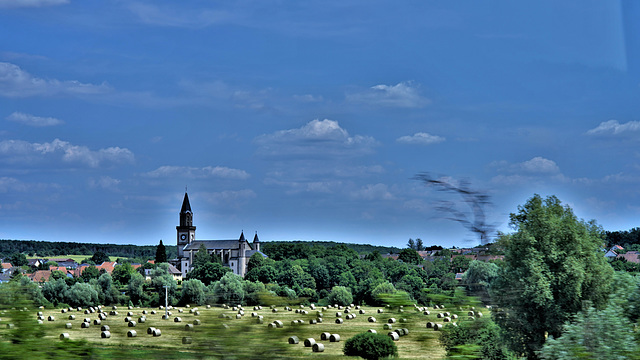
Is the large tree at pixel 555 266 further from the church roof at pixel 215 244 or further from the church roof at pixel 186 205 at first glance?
the church roof at pixel 186 205

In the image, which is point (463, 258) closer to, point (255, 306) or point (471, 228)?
point (471, 228)

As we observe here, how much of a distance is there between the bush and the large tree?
5.34 metres

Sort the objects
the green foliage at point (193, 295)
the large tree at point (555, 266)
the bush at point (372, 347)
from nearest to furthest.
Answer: the green foliage at point (193, 295) → the bush at point (372, 347) → the large tree at point (555, 266)

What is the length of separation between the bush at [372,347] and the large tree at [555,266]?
5.34m

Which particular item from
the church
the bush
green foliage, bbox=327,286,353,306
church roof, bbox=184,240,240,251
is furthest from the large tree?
church roof, bbox=184,240,240,251

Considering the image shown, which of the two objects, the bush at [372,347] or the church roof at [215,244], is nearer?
the bush at [372,347]

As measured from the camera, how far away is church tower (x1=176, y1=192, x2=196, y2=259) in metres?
136

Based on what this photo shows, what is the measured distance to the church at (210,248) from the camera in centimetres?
12200

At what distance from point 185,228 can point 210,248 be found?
32.3 ft

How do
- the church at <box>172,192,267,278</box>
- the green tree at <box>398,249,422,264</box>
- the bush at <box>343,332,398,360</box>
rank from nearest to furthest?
the bush at <box>343,332,398,360</box>, the green tree at <box>398,249,422,264</box>, the church at <box>172,192,267,278</box>

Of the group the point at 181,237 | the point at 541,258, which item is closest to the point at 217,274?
the point at 181,237

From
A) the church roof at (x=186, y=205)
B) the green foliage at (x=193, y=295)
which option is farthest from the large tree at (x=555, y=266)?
the church roof at (x=186, y=205)

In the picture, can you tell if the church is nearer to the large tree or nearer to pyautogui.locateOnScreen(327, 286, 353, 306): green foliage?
pyautogui.locateOnScreen(327, 286, 353, 306): green foliage

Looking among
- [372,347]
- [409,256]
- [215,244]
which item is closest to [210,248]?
[215,244]
